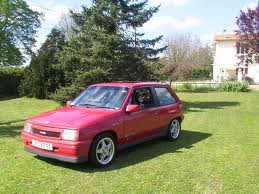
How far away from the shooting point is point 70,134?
6535mm

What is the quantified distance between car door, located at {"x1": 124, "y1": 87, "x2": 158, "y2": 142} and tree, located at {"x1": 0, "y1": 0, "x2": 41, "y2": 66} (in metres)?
27.4

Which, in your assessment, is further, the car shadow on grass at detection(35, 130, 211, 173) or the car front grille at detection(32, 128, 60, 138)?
the car shadow on grass at detection(35, 130, 211, 173)

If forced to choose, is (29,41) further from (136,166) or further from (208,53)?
(208,53)

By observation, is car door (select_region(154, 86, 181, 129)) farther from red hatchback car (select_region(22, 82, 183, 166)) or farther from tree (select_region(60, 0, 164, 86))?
tree (select_region(60, 0, 164, 86))

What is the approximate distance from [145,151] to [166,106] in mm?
1396

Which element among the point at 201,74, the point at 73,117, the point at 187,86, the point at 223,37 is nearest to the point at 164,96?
the point at 73,117

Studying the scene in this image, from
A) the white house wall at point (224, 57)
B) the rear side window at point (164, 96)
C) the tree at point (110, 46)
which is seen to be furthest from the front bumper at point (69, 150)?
the white house wall at point (224, 57)

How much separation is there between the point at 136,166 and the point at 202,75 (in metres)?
54.7

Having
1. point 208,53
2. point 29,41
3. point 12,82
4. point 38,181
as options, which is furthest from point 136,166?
point 208,53

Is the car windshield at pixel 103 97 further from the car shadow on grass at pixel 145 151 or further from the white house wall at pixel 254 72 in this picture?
the white house wall at pixel 254 72

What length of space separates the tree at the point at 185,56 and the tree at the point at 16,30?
13.5 m

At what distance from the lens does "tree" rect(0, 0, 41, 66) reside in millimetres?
33969

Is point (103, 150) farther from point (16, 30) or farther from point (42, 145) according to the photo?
point (16, 30)

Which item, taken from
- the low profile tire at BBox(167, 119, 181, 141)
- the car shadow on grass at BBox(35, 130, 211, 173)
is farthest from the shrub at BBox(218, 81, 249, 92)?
the low profile tire at BBox(167, 119, 181, 141)
